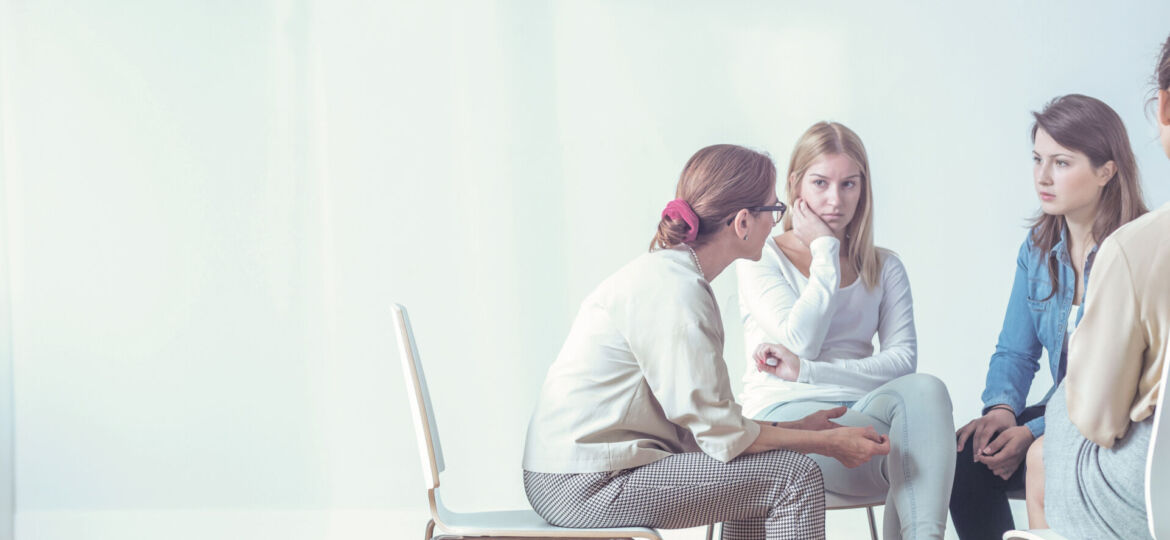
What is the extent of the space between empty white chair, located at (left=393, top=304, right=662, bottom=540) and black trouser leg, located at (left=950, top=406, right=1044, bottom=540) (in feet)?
2.31

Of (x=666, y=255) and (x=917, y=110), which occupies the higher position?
(x=917, y=110)

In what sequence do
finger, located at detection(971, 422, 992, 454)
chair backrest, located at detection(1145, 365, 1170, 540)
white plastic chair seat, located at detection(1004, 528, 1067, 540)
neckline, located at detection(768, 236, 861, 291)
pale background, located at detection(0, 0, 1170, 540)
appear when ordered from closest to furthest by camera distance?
chair backrest, located at detection(1145, 365, 1170, 540)
white plastic chair seat, located at detection(1004, 528, 1067, 540)
finger, located at detection(971, 422, 992, 454)
neckline, located at detection(768, 236, 861, 291)
pale background, located at detection(0, 0, 1170, 540)

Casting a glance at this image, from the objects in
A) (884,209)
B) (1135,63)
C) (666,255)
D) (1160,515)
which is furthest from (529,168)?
(1160,515)

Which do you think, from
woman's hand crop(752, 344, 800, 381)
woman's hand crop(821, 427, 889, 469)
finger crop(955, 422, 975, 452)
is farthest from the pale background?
woman's hand crop(821, 427, 889, 469)

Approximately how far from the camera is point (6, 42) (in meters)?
3.11

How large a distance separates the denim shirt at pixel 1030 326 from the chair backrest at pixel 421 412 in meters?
1.11

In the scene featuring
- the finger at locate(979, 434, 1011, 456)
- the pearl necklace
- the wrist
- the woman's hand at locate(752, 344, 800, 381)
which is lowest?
the finger at locate(979, 434, 1011, 456)

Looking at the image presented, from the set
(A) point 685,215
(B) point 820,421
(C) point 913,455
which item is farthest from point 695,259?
(C) point 913,455

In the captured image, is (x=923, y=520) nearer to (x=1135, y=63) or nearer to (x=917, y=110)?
(x=917, y=110)

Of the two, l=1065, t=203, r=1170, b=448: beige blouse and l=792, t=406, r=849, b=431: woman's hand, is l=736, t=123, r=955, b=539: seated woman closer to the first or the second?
l=792, t=406, r=849, b=431: woman's hand

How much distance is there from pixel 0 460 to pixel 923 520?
296 centimetres

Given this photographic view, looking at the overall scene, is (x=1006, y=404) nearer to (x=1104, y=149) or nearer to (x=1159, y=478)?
(x=1104, y=149)

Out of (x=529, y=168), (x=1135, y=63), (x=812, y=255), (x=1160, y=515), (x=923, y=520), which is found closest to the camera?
(x=1160, y=515)

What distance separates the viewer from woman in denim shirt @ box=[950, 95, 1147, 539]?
1.79 metres
